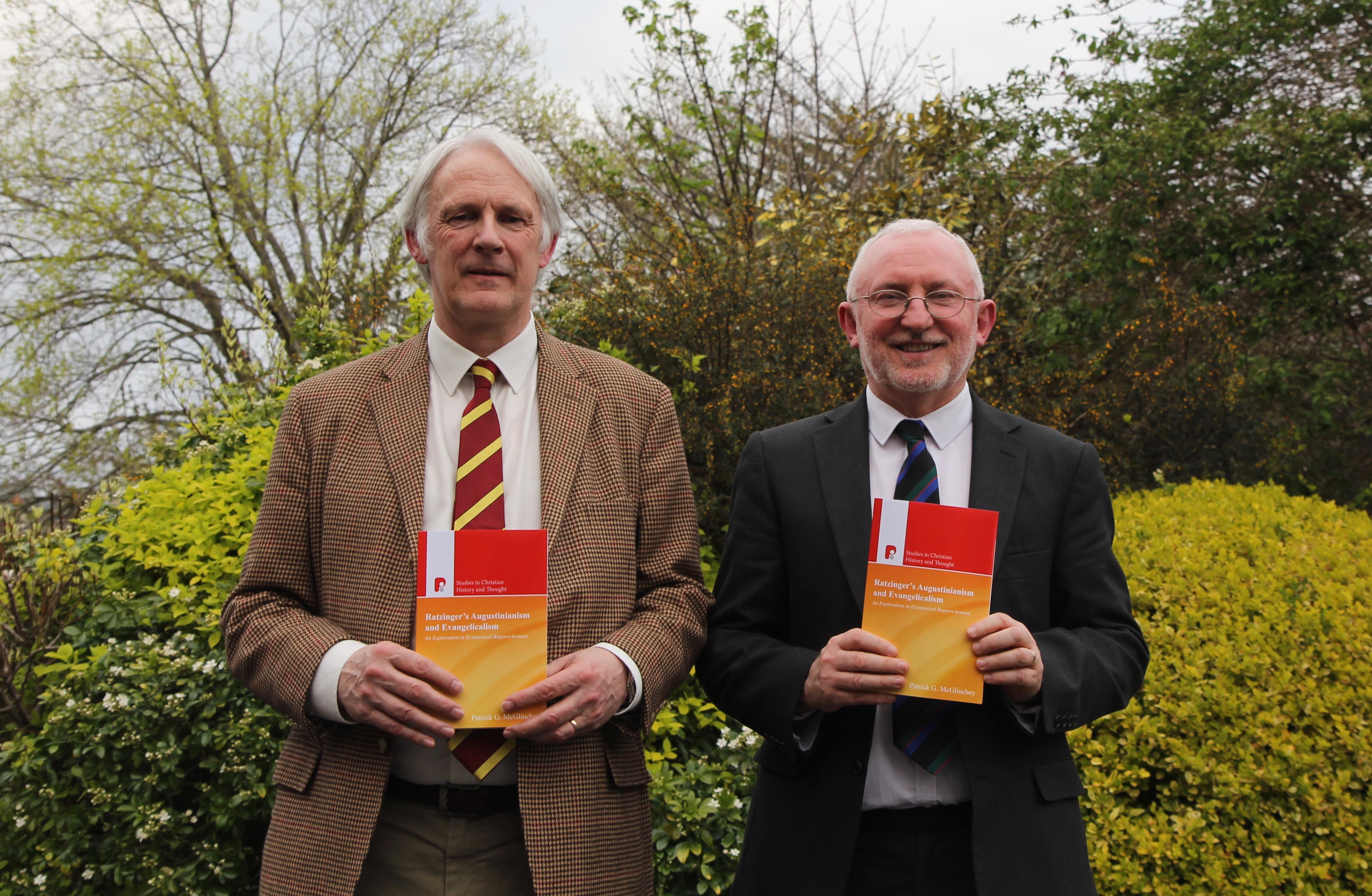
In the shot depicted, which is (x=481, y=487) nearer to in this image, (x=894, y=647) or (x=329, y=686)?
(x=329, y=686)

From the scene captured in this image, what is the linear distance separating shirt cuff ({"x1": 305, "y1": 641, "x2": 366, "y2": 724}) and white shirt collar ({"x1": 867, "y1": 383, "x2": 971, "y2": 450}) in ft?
3.99

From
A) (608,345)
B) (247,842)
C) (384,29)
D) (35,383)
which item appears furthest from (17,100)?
(247,842)

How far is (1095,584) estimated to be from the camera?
6.98ft

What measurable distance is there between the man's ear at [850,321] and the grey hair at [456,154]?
28.6 inches

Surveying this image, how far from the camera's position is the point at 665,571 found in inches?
87.4

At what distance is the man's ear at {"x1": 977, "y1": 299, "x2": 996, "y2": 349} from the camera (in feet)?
7.67

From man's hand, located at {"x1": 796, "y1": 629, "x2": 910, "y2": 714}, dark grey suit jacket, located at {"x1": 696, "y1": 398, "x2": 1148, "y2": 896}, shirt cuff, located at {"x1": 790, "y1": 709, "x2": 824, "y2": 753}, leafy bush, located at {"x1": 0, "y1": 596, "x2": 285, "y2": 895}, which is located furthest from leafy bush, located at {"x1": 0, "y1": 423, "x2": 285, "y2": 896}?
man's hand, located at {"x1": 796, "y1": 629, "x2": 910, "y2": 714}

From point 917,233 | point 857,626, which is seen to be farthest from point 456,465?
point 917,233

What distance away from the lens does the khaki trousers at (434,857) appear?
6.62 ft

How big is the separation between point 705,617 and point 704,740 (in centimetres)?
187

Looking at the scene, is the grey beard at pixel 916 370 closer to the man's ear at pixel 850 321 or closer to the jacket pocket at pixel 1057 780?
the man's ear at pixel 850 321

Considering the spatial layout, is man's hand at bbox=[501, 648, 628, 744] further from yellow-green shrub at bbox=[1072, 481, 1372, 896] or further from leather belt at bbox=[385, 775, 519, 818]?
yellow-green shrub at bbox=[1072, 481, 1372, 896]

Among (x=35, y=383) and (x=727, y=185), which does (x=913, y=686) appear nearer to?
(x=727, y=185)

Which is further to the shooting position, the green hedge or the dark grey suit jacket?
the green hedge
